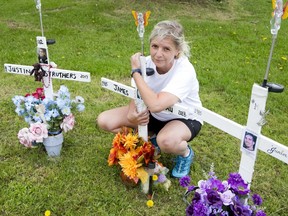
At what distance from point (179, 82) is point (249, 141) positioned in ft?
2.11

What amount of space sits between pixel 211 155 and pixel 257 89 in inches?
49.9

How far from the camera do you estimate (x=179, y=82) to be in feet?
7.93

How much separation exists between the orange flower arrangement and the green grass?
0.68 ft

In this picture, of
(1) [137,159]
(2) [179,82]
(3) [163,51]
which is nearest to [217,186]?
(1) [137,159]

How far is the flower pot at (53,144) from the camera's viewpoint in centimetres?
276

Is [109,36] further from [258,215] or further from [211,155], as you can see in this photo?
[258,215]

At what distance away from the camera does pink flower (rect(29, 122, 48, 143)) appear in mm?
2656

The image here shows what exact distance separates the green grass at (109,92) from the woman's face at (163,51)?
0.89m

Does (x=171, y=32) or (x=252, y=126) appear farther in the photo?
(x=171, y=32)

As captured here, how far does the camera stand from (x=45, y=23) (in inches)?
268

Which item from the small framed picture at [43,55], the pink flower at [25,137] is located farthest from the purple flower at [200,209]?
the small framed picture at [43,55]

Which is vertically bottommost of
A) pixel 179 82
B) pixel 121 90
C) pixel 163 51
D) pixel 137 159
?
pixel 137 159

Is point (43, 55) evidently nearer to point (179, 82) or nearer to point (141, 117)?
point (141, 117)

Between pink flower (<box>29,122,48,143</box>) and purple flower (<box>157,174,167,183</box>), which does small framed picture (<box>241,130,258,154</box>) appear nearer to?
purple flower (<box>157,174,167,183</box>)
